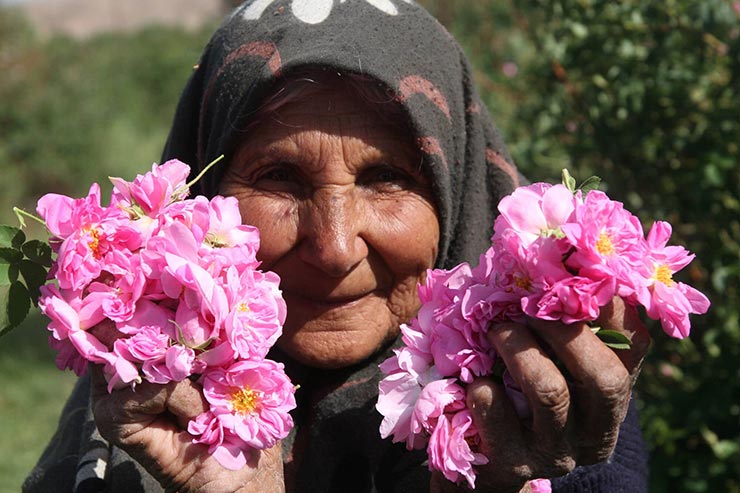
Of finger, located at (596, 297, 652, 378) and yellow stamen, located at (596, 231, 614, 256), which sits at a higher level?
yellow stamen, located at (596, 231, 614, 256)

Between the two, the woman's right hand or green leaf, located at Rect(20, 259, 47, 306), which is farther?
green leaf, located at Rect(20, 259, 47, 306)

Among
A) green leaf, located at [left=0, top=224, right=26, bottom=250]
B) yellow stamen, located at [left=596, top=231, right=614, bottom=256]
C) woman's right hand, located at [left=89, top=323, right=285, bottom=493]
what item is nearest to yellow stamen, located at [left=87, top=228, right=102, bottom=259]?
woman's right hand, located at [left=89, top=323, right=285, bottom=493]

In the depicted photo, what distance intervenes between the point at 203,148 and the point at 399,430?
3.65 ft

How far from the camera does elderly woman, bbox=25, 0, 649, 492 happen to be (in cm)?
238

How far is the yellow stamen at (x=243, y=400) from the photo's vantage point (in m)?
1.90

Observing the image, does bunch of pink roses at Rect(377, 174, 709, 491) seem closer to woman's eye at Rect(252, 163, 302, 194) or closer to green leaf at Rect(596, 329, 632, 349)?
green leaf at Rect(596, 329, 632, 349)

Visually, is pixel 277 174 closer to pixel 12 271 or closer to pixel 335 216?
pixel 335 216

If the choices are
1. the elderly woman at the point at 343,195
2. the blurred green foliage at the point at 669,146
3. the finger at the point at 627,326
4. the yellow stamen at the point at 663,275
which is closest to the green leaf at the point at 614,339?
the finger at the point at 627,326

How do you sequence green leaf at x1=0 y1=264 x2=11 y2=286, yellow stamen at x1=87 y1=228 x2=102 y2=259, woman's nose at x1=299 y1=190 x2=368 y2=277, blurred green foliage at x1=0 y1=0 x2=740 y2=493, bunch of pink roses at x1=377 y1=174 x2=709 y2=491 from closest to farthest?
1. bunch of pink roses at x1=377 y1=174 x2=709 y2=491
2. yellow stamen at x1=87 y1=228 x2=102 y2=259
3. green leaf at x1=0 y1=264 x2=11 y2=286
4. woman's nose at x1=299 y1=190 x2=368 y2=277
5. blurred green foliage at x1=0 y1=0 x2=740 y2=493

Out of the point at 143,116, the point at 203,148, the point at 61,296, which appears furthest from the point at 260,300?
the point at 143,116

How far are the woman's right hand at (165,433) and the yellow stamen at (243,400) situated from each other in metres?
0.06

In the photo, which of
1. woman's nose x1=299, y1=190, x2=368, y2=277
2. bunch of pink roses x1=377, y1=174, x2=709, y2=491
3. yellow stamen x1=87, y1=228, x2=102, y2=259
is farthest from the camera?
woman's nose x1=299, y1=190, x2=368, y2=277

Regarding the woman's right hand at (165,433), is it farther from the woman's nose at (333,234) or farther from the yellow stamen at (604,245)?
the yellow stamen at (604,245)

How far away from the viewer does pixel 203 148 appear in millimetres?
2723
